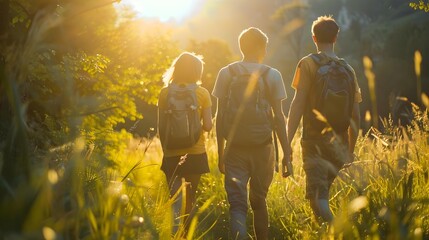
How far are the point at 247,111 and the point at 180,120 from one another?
831 millimetres

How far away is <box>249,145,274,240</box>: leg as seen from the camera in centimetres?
500

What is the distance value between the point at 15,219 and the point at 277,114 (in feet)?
10.5

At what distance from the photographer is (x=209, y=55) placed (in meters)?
38.8

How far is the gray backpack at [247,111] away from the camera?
15.9 feet

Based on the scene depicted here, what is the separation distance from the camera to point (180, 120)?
5383mm

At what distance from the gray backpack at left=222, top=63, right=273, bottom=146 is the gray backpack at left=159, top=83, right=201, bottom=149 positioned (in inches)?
23.7

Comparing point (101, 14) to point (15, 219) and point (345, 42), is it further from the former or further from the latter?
point (345, 42)

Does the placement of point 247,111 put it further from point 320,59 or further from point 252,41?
point 320,59

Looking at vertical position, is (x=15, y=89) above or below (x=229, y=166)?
above

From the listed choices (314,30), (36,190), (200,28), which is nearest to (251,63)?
(314,30)

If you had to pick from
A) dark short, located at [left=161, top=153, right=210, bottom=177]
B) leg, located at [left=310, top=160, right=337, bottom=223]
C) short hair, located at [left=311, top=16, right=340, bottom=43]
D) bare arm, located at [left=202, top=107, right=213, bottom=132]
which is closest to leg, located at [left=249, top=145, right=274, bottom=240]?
leg, located at [left=310, top=160, right=337, bottom=223]

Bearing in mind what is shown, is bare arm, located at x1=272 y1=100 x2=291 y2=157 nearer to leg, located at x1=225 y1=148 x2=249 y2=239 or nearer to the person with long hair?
leg, located at x1=225 y1=148 x2=249 y2=239

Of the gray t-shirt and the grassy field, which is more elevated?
the gray t-shirt

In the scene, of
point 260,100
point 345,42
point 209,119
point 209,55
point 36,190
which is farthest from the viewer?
point 345,42
